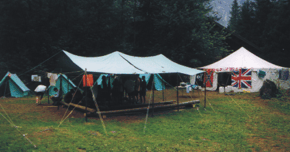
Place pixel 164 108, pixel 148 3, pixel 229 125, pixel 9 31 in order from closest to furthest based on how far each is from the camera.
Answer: pixel 229 125 → pixel 164 108 → pixel 9 31 → pixel 148 3

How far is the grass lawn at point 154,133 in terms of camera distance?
487cm

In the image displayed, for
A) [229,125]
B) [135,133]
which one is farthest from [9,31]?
[229,125]

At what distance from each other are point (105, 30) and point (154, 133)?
16806 millimetres

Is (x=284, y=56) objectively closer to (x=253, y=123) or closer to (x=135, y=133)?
(x=253, y=123)

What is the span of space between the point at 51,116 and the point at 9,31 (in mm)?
13583

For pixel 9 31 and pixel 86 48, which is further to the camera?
pixel 86 48

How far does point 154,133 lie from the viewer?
19.8ft

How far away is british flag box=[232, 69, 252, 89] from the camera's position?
16.4 metres

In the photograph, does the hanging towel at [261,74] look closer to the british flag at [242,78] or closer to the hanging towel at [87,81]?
the british flag at [242,78]

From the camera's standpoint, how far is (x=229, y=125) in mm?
7043

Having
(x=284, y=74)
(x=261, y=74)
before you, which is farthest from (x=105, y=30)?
(x=284, y=74)

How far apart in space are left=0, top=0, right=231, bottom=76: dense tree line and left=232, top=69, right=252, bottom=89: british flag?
406 centimetres

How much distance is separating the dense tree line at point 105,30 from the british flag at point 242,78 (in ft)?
13.3

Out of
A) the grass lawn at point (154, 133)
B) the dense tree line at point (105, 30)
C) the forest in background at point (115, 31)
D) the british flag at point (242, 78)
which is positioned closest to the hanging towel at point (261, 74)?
the british flag at point (242, 78)
